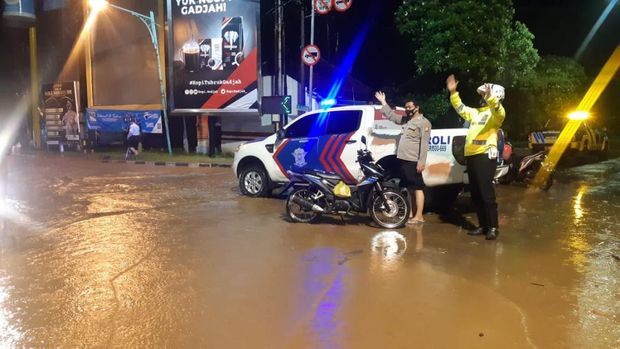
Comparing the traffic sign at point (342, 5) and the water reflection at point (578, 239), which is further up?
the traffic sign at point (342, 5)

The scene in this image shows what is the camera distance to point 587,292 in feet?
17.2

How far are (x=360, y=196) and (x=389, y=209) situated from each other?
49 cm

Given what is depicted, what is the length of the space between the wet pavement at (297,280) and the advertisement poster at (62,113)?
18464mm

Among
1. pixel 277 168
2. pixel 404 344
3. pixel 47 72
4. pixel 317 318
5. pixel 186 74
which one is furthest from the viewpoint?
pixel 47 72

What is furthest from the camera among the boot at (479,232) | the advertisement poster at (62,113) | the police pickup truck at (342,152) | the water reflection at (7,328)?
the advertisement poster at (62,113)

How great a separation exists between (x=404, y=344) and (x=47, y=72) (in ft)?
106

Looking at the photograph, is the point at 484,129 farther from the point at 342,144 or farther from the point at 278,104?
the point at 278,104

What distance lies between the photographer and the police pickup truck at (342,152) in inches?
337

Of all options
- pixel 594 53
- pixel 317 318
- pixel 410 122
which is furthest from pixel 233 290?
pixel 594 53

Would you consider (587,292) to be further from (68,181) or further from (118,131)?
(118,131)

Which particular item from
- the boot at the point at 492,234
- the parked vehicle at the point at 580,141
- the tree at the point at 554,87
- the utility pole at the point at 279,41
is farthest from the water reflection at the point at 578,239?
the tree at the point at 554,87

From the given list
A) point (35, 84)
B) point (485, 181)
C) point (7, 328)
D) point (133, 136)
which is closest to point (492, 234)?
point (485, 181)

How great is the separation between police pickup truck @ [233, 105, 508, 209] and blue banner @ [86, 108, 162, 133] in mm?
14624

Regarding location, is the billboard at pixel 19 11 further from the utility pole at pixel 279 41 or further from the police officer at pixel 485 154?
the police officer at pixel 485 154
